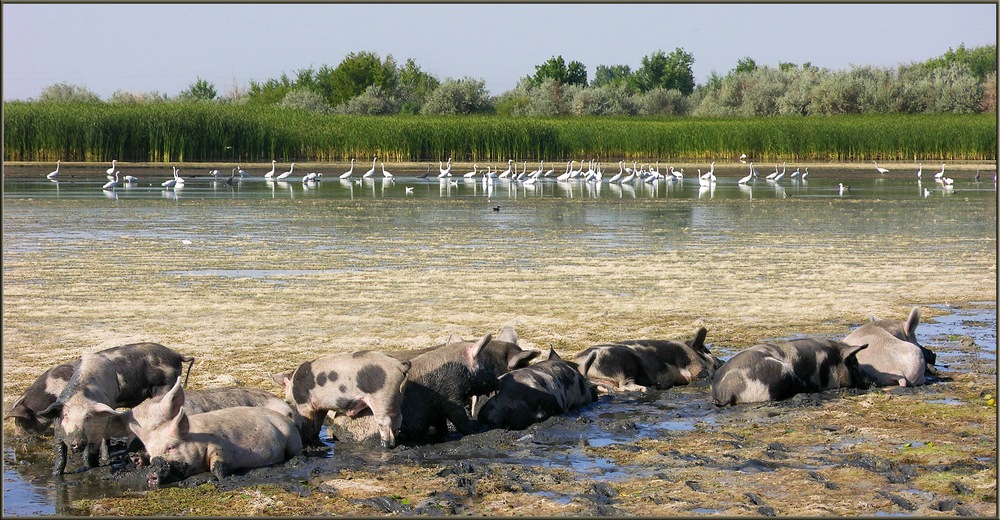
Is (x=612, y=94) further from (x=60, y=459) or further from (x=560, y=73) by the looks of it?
(x=60, y=459)

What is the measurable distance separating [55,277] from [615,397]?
360 inches

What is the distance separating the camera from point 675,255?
61.5ft

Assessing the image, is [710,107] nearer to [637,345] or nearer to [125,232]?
[125,232]

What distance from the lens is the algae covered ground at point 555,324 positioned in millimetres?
6652

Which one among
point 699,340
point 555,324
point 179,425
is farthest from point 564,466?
point 555,324

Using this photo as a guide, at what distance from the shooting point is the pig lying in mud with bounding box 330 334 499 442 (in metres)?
7.90

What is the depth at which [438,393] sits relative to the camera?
8.02 meters

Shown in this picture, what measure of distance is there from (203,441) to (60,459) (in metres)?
0.95

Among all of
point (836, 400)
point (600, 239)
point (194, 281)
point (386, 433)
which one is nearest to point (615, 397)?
point (836, 400)

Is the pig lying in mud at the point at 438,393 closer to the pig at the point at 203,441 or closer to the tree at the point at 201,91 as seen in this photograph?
the pig at the point at 203,441

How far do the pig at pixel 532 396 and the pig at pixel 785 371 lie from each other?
3.86 feet

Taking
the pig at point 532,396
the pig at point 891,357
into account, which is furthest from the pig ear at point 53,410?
the pig at point 891,357

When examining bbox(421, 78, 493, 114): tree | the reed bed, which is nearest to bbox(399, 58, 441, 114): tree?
bbox(421, 78, 493, 114): tree

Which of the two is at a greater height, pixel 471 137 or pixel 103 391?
pixel 471 137
